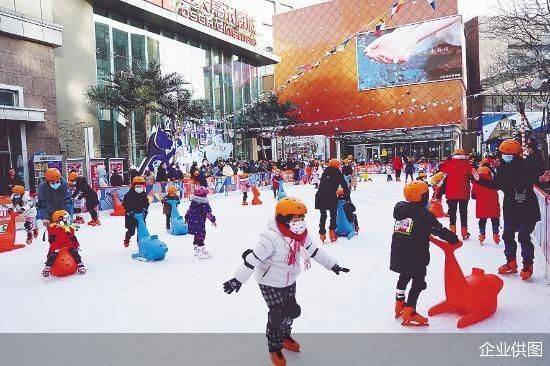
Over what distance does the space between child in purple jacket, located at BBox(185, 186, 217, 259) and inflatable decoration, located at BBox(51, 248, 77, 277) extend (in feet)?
5.54

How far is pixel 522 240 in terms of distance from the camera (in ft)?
16.8

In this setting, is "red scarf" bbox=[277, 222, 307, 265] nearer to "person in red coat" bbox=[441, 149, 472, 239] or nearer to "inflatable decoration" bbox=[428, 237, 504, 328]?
"inflatable decoration" bbox=[428, 237, 504, 328]

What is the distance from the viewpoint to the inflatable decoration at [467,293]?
399 cm

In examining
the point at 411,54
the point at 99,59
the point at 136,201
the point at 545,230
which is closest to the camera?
the point at 545,230

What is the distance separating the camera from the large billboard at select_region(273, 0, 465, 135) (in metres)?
38.6

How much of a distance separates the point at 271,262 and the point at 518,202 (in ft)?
10.4

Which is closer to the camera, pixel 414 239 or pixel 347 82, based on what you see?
pixel 414 239

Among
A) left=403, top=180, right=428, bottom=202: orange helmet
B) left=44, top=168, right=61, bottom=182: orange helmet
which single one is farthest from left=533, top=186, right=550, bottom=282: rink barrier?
left=44, top=168, right=61, bottom=182: orange helmet

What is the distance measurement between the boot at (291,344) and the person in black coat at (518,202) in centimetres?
297

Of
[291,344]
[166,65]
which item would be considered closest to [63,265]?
[291,344]

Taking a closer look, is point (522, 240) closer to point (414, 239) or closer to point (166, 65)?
point (414, 239)

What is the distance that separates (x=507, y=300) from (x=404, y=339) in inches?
57.6

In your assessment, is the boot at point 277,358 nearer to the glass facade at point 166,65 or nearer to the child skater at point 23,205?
the child skater at point 23,205

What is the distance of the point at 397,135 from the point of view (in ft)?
127
